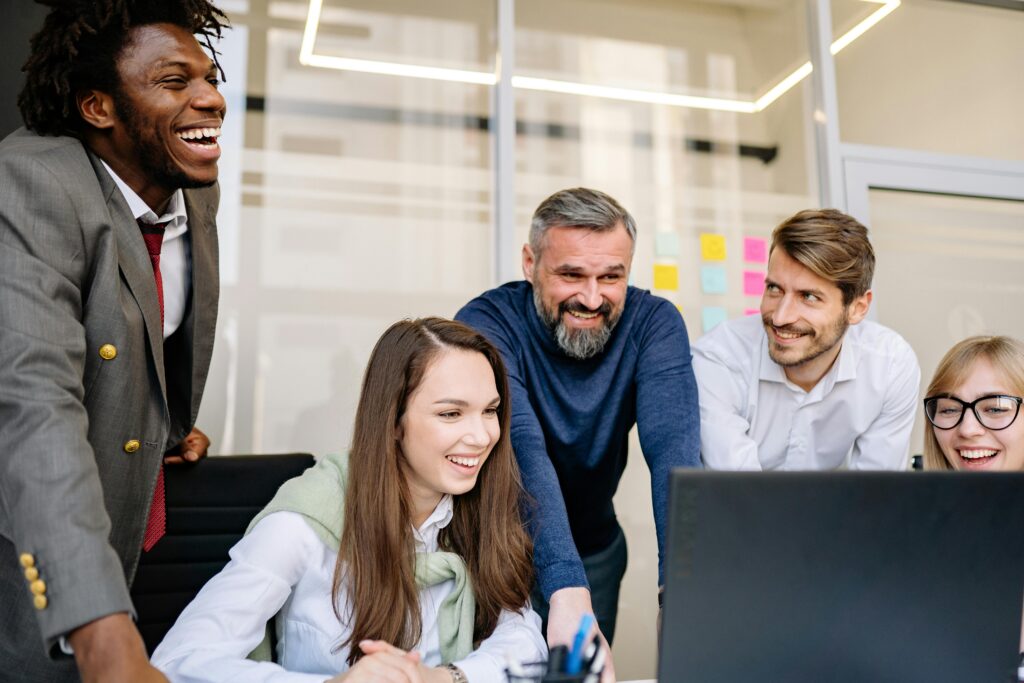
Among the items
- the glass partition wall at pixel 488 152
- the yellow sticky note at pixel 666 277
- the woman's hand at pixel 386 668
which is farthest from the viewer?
the yellow sticky note at pixel 666 277

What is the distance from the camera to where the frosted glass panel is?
3.57m

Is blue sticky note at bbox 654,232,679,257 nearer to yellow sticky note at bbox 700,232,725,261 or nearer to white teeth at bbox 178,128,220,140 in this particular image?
yellow sticky note at bbox 700,232,725,261

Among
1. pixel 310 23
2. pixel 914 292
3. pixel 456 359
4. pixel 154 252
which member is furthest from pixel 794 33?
pixel 154 252

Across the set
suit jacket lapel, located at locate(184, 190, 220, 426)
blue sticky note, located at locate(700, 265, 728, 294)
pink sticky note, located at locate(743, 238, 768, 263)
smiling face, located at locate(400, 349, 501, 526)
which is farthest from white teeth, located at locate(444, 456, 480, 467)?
pink sticky note, located at locate(743, 238, 768, 263)

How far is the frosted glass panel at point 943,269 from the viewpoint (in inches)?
Result: 141

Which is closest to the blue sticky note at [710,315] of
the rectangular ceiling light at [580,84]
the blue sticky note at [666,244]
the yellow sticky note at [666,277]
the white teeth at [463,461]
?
the yellow sticky note at [666,277]

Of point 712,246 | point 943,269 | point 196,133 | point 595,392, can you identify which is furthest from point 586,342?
point 943,269

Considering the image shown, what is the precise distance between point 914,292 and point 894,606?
9.93ft

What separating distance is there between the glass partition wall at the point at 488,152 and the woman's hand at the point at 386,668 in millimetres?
1942

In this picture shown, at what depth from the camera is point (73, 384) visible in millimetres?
1158

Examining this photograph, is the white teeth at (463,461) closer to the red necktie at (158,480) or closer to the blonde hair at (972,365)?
the red necktie at (158,480)

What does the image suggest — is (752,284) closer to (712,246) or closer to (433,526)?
(712,246)

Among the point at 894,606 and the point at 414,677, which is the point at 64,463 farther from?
the point at 894,606

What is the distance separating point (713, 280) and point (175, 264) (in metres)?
2.37
